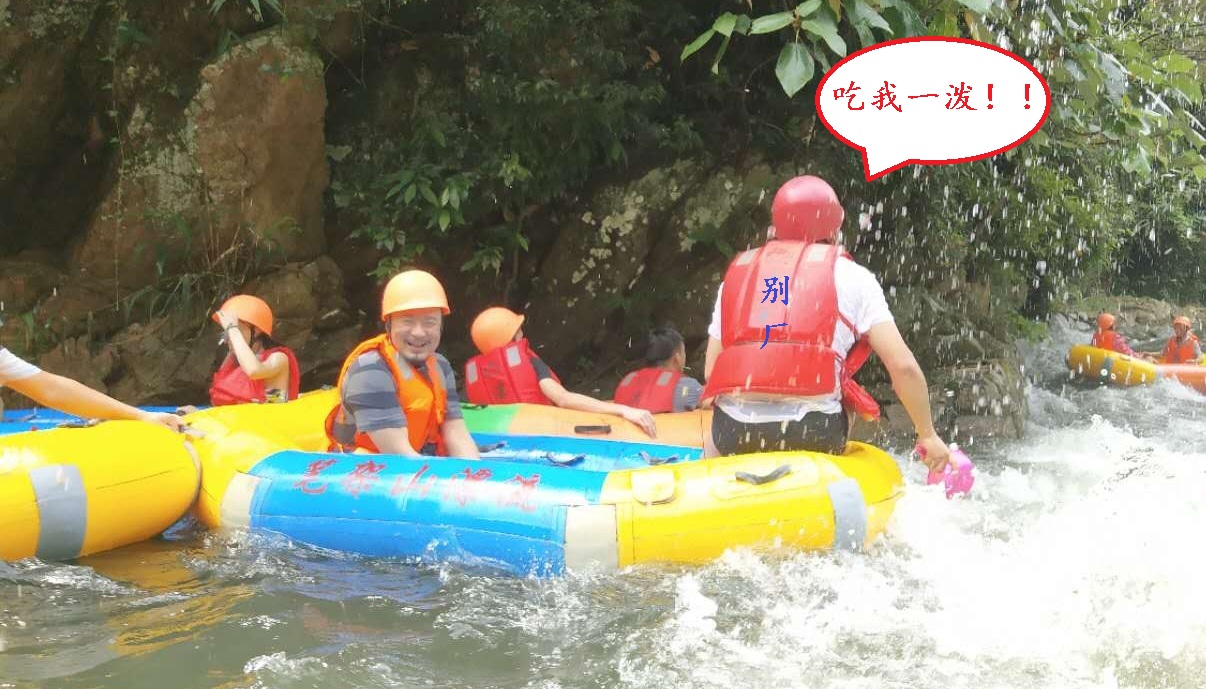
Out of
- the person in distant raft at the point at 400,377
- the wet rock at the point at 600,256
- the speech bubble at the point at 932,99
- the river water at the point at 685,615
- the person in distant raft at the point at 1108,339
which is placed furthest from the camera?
the person in distant raft at the point at 1108,339

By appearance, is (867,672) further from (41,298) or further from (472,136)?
(41,298)

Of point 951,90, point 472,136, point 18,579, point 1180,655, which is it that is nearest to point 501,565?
point 18,579

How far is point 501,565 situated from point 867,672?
1476 millimetres

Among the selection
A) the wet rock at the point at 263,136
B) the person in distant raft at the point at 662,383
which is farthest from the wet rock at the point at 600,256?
the wet rock at the point at 263,136

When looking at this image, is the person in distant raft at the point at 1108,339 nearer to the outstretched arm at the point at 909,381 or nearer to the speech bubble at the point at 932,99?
the speech bubble at the point at 932,99

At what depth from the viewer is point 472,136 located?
7.93m

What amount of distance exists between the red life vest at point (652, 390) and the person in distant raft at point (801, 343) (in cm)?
214

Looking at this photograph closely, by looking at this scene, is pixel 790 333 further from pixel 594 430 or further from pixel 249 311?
pixel 249 311

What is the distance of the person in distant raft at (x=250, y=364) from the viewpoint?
6344 mm

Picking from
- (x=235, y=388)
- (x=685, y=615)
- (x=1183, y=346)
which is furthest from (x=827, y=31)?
(x=1183, y=346)

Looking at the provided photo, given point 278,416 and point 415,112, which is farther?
point 415,112

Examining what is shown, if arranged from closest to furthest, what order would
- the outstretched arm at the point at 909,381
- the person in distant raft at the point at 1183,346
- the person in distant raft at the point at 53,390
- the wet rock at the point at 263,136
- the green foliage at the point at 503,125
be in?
the outstretched arm at the point at 909,381 → the person in distant raft at the point at 53,390 → the wet rock at the point at 263,136 → the green foliage at the point at 503,125 → the person in distant raft at the point at 1183,346

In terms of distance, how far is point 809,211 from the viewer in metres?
4.01

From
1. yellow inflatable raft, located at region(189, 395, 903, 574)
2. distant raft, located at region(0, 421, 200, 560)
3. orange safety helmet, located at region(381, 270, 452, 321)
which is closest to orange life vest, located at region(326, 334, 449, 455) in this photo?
orange safety helmet, located at region(381, 270, 452, 321)
